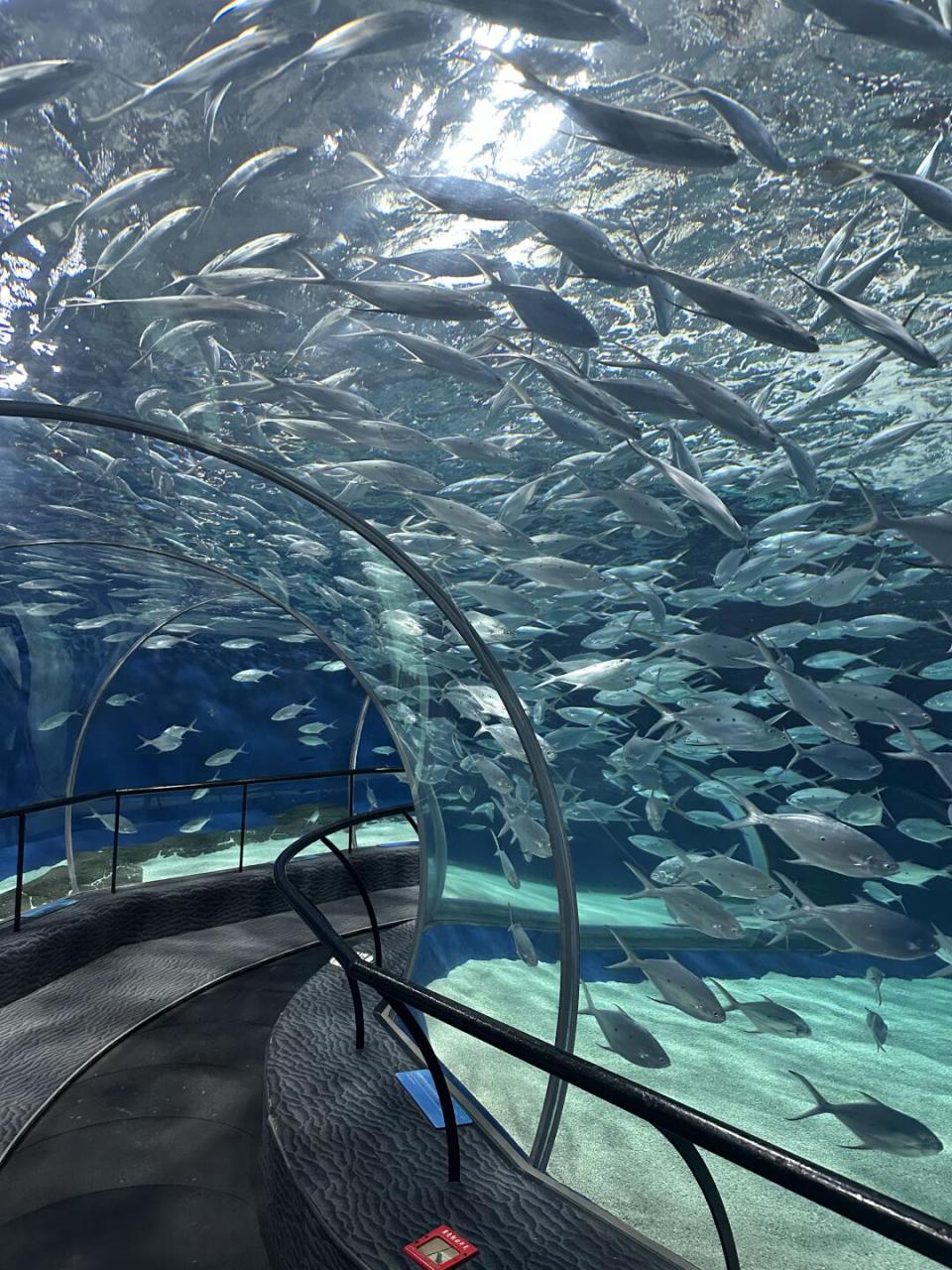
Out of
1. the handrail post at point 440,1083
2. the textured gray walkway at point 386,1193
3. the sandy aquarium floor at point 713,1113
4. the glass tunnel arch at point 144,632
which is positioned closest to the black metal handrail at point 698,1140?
the handrail post at point 440,1083

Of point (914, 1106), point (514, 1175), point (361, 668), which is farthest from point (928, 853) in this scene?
point (514, 1175)

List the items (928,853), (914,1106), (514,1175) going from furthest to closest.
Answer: (928,853), (914,1106), (514,1175)

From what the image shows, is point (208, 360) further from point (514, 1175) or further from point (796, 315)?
point (514, 1175)

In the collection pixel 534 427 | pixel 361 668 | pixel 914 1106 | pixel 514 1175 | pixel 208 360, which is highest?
pixel 208 360

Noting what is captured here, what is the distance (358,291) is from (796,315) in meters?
1.45

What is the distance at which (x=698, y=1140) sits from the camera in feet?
4.99

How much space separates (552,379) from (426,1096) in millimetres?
3003

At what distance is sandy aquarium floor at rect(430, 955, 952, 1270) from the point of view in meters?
2.81

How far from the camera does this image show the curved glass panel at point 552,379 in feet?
6.81

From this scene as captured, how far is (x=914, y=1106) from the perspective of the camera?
553 cm

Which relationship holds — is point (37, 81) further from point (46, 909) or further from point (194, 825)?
point (194, 825)

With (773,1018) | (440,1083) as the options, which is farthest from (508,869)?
(440,1083)

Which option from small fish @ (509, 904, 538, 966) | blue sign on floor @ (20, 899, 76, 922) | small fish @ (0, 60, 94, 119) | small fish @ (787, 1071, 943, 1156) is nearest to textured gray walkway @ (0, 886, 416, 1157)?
blue sign on floor @ (20, 899, 76, 922)

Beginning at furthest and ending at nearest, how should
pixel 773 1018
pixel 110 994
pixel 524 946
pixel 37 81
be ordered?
pixel 110 994 → pixel 524 946 → pixel 773 1018 → pixel 37 81
